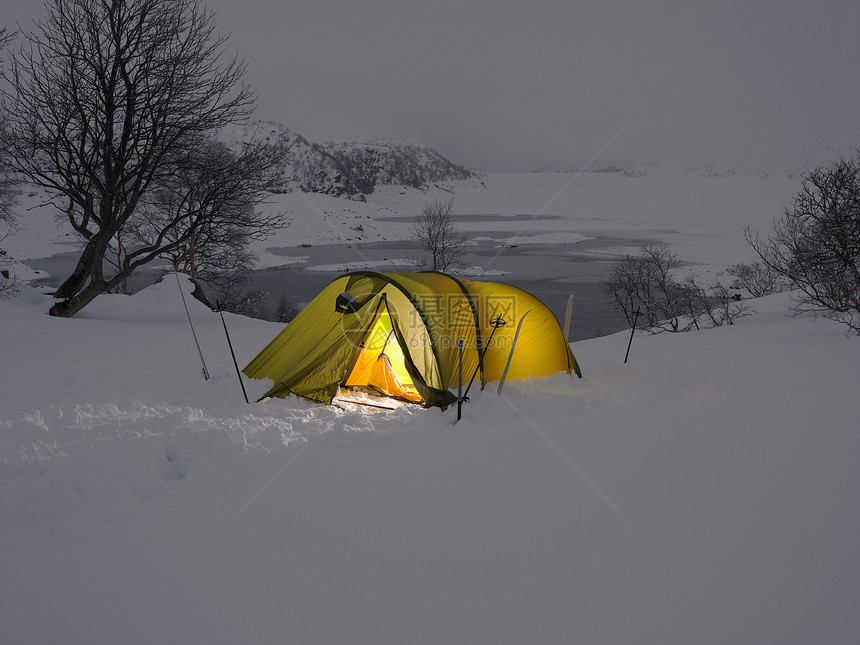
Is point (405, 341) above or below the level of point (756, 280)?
above

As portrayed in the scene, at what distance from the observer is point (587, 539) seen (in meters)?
3.36

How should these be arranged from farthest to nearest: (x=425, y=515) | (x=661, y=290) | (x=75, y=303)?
(x=661, y=290), (x=75, y=303), (x=425, y=515)

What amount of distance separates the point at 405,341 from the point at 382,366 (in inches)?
34.6

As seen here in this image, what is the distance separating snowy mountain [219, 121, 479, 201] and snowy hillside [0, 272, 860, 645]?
333ft

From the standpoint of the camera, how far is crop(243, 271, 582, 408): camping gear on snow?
618 cm

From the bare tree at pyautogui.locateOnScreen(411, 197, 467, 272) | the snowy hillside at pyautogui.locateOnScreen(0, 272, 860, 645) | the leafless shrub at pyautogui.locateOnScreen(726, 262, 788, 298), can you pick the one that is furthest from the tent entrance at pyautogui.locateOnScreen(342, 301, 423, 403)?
the leafless shrub at pyautogui.locateOnScreen(726, 262, 788, 298)

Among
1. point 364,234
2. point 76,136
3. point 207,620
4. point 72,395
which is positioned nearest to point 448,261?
point 76,136

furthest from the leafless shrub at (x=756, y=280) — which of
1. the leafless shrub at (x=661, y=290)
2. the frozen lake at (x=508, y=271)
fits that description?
the frozen lake at (x=508, y=271)

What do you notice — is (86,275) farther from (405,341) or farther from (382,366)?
(405,341)

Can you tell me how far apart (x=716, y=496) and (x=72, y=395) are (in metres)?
6.24

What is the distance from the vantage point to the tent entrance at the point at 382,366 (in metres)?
6.64

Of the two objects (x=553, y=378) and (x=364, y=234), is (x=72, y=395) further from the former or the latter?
(x=364, y=234)

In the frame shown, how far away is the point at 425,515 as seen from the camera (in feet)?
11.9

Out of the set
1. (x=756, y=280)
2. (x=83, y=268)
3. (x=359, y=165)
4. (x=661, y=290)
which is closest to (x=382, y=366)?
(x=83, y=268)
